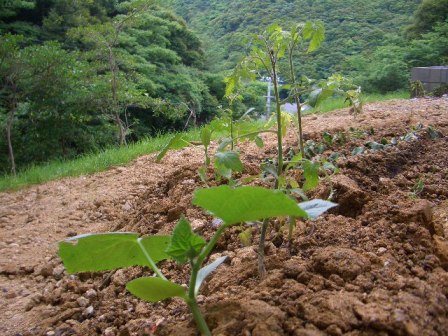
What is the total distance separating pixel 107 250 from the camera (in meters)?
0.93

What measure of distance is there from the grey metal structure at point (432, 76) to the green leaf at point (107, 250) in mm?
7724

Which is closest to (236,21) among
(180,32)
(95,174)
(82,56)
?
(180,32)

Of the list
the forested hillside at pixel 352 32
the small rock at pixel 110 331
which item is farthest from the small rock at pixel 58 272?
the forested hillside at pixel 352 32

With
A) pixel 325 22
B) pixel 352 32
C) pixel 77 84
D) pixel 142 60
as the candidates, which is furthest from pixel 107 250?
pixel 352 32

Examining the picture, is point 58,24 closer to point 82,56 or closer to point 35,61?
point 82,56

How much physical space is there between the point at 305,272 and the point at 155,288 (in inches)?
13.7

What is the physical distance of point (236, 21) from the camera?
1845cm

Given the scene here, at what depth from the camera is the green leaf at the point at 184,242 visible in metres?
0.82

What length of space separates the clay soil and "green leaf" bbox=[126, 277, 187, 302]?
0.35ft

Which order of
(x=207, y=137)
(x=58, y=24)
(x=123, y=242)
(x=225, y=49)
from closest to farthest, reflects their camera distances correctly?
(x=123, y=242) → (x=207, y=137) → (x=58, y=24) → (x=225, y=49)

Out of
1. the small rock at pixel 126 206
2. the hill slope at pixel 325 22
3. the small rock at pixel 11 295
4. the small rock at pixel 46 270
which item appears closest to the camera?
the small rock at pixel 11 295

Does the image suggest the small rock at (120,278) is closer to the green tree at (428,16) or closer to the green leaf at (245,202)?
the green leaf at (245,202)

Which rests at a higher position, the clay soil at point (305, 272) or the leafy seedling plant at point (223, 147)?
the leafy seedling plant at point (223, 147)

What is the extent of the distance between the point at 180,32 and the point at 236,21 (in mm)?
3309
